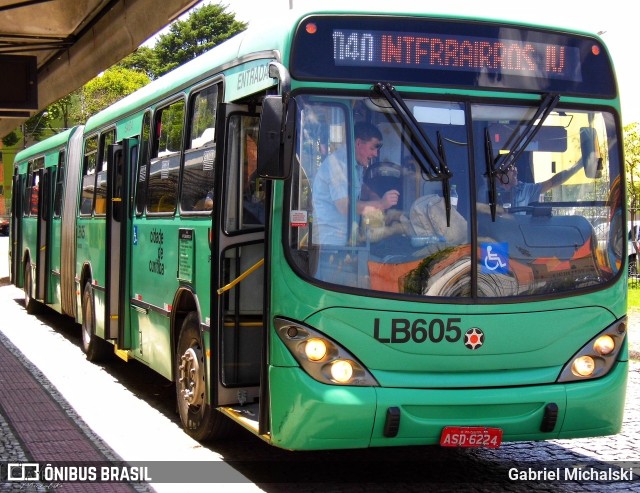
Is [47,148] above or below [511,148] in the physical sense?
above

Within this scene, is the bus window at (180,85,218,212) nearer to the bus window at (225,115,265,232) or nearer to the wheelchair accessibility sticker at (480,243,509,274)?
the bus window at (225,115,265,232)

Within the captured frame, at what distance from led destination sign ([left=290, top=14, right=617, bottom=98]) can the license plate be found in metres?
2.06

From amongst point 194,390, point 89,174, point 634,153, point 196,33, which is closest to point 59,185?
point 89,174

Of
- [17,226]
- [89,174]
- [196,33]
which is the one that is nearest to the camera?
[89,174]

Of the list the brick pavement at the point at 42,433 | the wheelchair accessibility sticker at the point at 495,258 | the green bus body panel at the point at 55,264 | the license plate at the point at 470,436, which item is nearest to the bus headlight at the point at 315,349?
the license plate at the point at 470,436

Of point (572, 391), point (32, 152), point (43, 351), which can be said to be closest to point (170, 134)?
point (572, 391)

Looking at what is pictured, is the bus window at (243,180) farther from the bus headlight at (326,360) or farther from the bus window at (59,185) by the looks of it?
the bus window at (59,185)

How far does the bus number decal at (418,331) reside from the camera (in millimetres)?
6332

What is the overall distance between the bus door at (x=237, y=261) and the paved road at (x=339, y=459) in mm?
623

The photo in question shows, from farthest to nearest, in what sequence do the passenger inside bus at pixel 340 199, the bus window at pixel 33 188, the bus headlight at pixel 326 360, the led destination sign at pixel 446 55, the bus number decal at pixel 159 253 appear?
the bus window at pixel 33 188
the bus number decal at pixel 159 253
the led destination sign at pixel 446 55
the passenger inside bus at pixel 340 199
the bus headlight at pixel 326 360

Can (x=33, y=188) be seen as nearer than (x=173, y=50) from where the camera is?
Yes

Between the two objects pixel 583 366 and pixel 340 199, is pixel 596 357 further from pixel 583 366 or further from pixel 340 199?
pixel 340 199

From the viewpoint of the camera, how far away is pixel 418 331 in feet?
20.9

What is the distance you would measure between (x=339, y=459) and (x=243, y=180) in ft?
7.00
